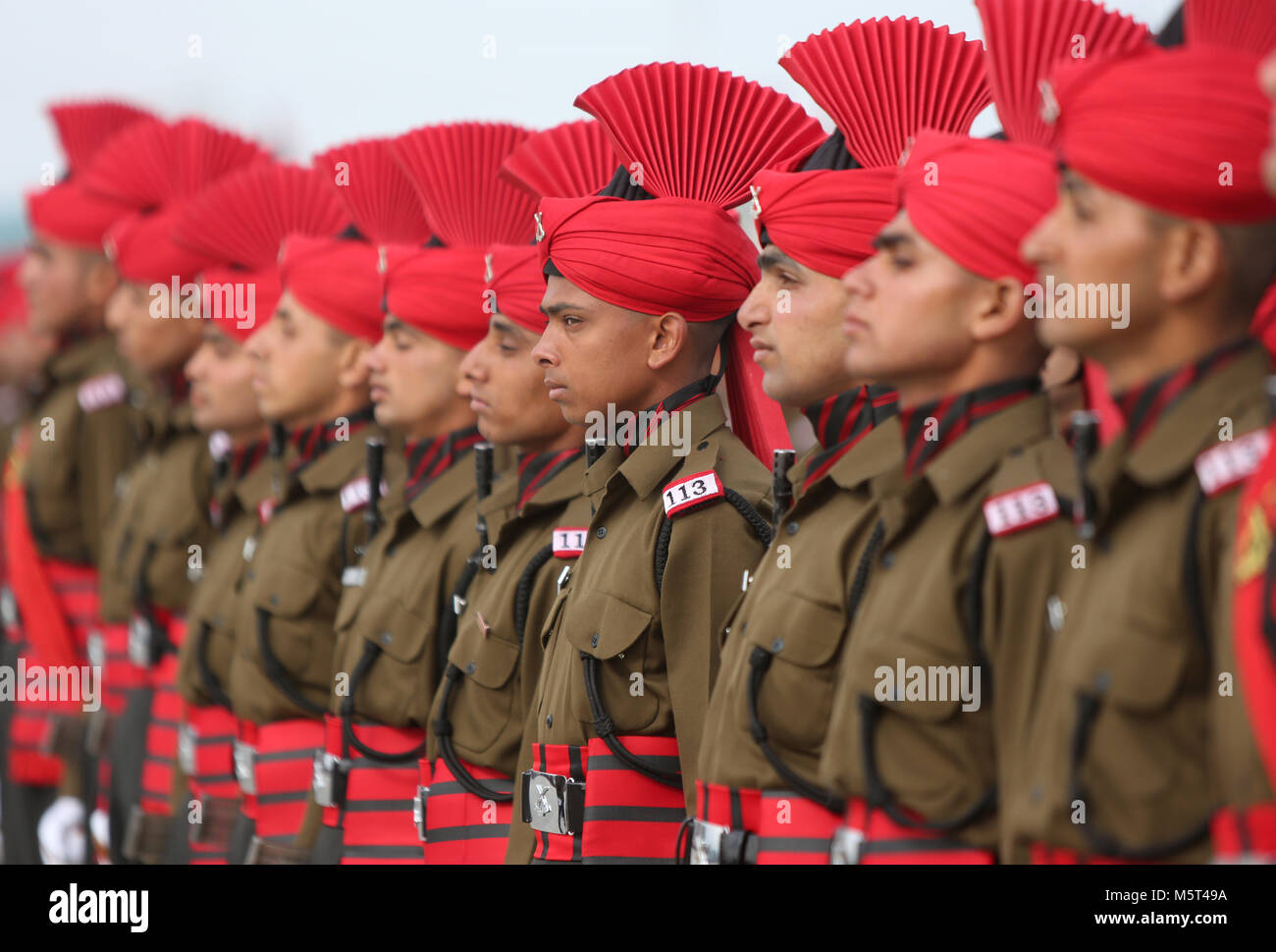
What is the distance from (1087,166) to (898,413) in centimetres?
88

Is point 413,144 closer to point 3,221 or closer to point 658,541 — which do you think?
point 658,541

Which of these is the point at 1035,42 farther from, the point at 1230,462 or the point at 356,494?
the point at 356,494

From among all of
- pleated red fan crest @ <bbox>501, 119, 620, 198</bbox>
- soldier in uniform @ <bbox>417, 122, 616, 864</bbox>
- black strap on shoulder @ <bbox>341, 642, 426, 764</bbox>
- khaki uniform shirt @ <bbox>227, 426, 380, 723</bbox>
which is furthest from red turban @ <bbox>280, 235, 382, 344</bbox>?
black strap on shoulder @ <bbox>341, 642, 426, 764</bbox>

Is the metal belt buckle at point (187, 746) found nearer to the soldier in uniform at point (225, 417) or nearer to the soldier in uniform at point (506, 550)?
the soldier in uniform at point (225, 417)

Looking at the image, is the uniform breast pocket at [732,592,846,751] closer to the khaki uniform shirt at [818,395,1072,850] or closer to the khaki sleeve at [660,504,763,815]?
the khaki uniform shirt at [818,395,1072,850]

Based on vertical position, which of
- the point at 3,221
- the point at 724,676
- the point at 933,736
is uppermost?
the point at 3,221

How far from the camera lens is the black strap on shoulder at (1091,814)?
2791 millimetres

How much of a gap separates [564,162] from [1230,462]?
2.96 metres

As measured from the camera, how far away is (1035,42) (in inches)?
145

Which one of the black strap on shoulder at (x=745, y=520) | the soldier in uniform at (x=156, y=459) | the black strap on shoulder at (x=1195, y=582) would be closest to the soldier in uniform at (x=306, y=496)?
the soldier in uniform at (x=156, y=459)

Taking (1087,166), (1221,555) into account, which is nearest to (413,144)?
(1087,166)

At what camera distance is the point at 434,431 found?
19.7 ft

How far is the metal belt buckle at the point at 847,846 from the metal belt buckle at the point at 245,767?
3.33 m

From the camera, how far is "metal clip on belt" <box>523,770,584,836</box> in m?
4.50
